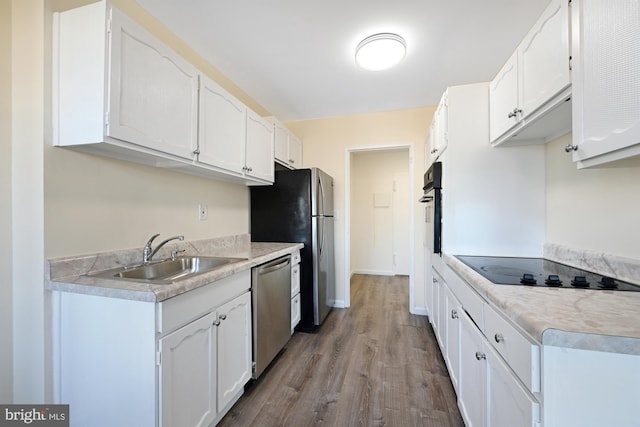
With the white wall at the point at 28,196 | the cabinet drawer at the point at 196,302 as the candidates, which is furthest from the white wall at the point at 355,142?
the white wall at the point at 28,196

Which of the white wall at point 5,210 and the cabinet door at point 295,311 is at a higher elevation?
the white wall at point 5,210

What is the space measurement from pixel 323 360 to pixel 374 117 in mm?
2845

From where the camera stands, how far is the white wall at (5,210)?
45.4 inches

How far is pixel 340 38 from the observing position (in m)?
1.92

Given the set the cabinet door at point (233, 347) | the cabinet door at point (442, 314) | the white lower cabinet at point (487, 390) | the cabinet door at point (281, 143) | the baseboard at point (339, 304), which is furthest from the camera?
the baseboard at point (339, 304)

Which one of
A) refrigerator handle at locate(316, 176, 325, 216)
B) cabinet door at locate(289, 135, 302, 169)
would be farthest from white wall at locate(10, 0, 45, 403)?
cabinet door at locate(289, 135, 302, 169)

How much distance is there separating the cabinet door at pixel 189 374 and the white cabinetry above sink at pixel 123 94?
941mm

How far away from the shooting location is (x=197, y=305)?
1.26 metres

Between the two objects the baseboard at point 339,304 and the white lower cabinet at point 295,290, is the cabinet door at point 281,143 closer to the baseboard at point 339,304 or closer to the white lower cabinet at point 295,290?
the white lower cabinet at point 295,290

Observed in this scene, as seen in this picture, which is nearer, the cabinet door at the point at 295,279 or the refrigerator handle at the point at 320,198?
the cabinet door at the point at 295,279

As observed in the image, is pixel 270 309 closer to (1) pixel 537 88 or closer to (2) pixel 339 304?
(2) pixel 339 304

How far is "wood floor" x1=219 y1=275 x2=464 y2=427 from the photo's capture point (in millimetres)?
1536

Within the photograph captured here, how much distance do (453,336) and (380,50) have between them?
209cm

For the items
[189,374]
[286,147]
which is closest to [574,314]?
[189,374]
